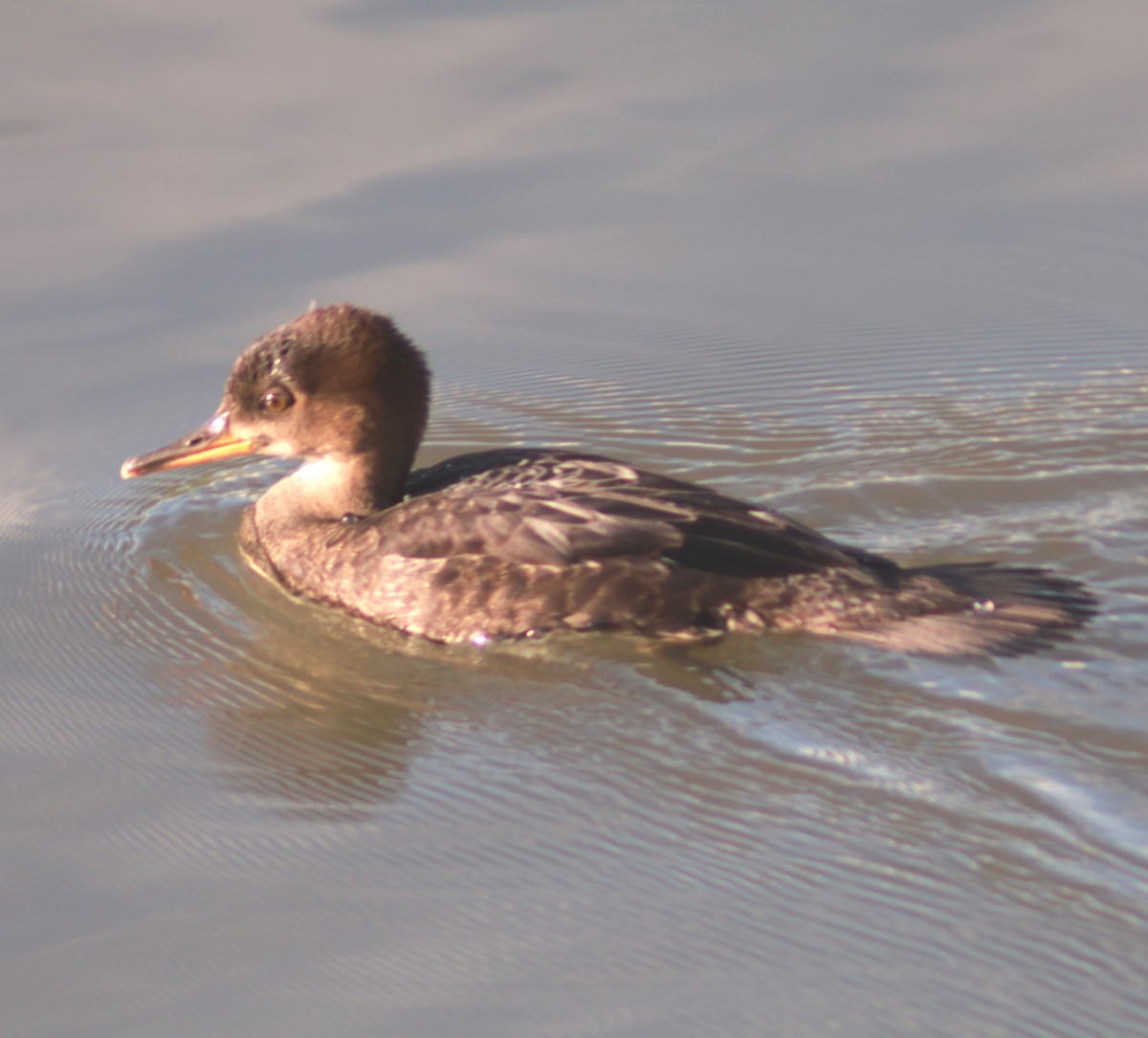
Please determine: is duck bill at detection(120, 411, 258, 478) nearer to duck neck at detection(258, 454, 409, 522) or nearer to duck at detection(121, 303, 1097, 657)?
duck at detection(121, 303, 1097, 657)

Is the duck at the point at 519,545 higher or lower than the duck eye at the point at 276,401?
lower

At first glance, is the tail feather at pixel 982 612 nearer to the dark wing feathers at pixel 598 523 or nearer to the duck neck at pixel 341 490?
A: the dark wing feathers at pixel 598 523

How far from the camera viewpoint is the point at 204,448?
7215mm

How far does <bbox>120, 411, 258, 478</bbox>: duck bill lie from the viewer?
718 cm

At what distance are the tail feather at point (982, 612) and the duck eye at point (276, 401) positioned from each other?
2.50 m

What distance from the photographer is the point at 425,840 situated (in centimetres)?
495

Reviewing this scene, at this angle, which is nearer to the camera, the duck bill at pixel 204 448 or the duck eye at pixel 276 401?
the duck eye at pixel 276 401

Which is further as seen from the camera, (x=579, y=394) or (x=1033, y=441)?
(x=579, y=394)

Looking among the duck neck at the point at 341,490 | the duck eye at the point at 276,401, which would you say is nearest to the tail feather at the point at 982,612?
the duck neck at the point at 341,490

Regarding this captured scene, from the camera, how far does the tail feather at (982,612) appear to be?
5949mm

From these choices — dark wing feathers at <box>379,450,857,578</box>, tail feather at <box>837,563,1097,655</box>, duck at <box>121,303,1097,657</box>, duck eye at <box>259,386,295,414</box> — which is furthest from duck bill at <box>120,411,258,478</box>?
tail feather at <box>837,563,1097,655</box>

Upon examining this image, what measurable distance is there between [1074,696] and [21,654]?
3.79 m

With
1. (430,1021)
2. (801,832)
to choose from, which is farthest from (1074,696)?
(430,1021)

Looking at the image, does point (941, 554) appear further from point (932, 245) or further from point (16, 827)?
point (16, 827)
